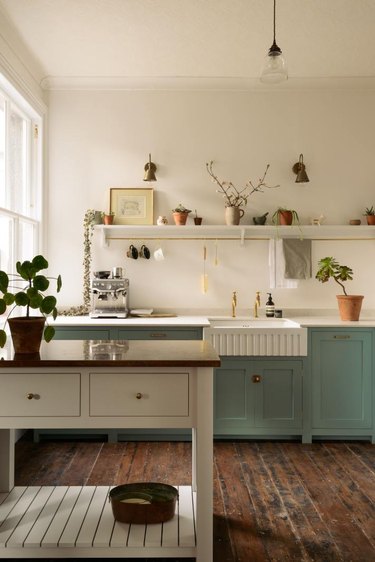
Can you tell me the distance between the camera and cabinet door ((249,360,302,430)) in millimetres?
4266

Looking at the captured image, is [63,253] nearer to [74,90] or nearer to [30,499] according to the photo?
[74,90]

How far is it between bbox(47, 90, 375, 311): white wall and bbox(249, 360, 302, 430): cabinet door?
869 mm

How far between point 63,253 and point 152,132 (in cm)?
133

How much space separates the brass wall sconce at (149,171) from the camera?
4.85 m

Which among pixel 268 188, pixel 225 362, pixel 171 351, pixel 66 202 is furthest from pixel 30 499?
pixel 268 188

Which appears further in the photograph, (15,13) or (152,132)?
(152,132)

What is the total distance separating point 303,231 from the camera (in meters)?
4.94

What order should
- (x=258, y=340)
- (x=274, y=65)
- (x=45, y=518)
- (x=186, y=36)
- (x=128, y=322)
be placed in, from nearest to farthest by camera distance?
(x=45, y=518) → (x=274, y=65) → (x=186, y=36) → (x=258, y=340) → (x=128, y=322)

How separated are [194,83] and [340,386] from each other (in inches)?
111

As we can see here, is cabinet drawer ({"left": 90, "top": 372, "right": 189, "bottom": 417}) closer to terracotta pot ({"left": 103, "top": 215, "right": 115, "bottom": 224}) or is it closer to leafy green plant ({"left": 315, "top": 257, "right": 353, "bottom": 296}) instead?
leafy green plant ({"left": 315, "top": 257, "right": 353, "bottom": 296})

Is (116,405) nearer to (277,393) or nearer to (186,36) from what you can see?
(277,393)

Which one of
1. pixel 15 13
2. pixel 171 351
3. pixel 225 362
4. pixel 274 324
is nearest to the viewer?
pixel 171 351

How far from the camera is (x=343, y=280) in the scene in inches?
184

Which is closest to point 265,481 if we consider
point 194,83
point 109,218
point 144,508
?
point 144,508
